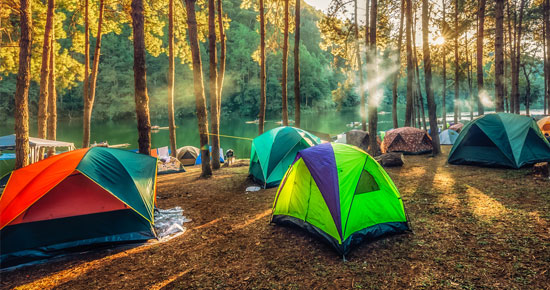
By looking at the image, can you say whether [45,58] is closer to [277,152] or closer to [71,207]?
[71,207]

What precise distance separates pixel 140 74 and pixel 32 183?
3.52 metres

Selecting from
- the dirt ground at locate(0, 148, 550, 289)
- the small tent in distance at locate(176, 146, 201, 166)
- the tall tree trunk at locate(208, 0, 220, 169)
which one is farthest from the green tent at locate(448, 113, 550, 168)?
the small tent in distance at locate(176, 146, 201, 166)

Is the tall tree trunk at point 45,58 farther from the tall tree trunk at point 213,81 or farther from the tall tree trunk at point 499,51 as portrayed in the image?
the tall tree trunk at point 499,51

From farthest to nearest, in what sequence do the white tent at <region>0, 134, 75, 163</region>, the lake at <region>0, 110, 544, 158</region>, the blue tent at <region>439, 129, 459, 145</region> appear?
the lake at <region>0, 110, 544, 158</region>, the blue tent at <region>439, 129, 459, 145</region>, the white tent at <region>0, 134, 75, 163</region>

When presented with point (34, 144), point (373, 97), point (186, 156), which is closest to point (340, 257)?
point (373, 97)

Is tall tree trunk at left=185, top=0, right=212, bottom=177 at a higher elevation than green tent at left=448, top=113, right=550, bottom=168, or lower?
higher

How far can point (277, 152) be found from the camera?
8117 millimetres

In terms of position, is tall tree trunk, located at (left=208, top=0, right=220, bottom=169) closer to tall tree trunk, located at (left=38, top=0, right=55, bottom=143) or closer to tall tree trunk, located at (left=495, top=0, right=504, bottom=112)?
tall tree trunk, located at (left=38, top=0, right=55, bottom=143)

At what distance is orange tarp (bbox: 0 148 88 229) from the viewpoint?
413 cm

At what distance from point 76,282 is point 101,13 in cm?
1237

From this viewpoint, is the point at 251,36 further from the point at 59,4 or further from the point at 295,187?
the point at 295,187

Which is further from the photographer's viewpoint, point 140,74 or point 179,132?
point 179,132

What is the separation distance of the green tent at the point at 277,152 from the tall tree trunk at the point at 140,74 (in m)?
3.22

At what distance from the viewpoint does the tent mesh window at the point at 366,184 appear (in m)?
4.46
